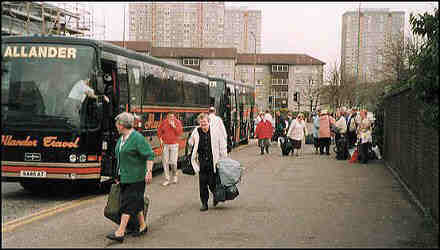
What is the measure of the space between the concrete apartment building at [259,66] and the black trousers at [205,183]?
87064 millimetres

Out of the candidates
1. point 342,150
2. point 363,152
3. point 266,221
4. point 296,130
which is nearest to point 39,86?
point 266,221

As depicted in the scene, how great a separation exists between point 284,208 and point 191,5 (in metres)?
92.6

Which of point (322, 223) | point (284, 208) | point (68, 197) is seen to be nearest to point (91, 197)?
point (68, 197)

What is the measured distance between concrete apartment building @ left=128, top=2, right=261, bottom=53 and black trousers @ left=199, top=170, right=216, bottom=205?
8212 centimetres

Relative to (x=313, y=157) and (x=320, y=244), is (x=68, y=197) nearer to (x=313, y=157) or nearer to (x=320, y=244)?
(x=320, y=244)

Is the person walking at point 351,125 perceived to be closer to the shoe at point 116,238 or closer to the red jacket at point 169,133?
the red jacket at point 169,133

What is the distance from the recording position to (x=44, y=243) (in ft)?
24.1

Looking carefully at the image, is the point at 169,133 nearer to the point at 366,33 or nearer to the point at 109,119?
the point at 109,119

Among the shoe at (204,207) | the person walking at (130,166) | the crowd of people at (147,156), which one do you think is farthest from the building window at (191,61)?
the person walking at (130,166)

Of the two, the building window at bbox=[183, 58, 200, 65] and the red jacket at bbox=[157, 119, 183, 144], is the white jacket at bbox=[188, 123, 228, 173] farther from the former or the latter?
the building window at bbox=[183, 58, 200, 65]

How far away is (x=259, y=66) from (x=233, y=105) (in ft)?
272

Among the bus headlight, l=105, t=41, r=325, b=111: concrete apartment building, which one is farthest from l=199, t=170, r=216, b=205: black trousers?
l=105, t=41, r=325, b=111: concrete apartment building

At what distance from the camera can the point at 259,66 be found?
11106 cm

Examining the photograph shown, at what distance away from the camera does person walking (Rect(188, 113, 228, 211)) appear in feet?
33.4
